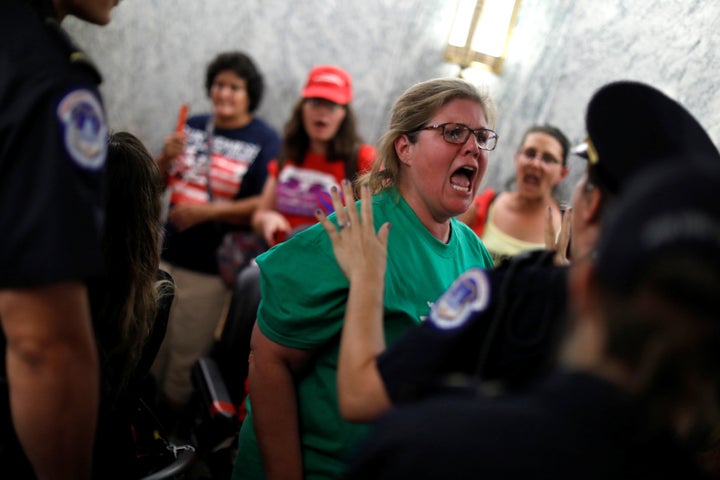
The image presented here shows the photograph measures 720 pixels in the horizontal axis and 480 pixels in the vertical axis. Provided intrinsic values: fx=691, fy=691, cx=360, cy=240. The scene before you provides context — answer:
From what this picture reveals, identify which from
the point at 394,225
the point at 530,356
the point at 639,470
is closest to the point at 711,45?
the point at 394,225

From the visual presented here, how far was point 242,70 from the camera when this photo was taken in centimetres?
350

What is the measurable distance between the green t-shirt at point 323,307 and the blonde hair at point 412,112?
7.7 inches

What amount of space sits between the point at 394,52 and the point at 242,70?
0.78 metres

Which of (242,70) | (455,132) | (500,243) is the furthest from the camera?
(242,70)

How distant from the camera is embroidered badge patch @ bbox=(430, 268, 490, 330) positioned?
98 cm

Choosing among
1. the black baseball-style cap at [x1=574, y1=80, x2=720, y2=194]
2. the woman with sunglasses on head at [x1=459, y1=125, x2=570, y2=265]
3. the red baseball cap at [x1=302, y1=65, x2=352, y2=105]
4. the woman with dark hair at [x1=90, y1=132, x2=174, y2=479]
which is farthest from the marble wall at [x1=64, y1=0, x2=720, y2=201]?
the woman with dark hair at [x1=90, y1=132, x2=174, y2=479]

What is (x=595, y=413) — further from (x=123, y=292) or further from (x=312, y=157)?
(x=312, y=157)

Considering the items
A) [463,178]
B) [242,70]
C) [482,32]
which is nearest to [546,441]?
[463,178]

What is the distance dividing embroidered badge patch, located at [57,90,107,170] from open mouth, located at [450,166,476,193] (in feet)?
2.86

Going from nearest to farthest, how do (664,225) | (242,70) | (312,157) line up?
(664,225) → (312,157) → (242,70)

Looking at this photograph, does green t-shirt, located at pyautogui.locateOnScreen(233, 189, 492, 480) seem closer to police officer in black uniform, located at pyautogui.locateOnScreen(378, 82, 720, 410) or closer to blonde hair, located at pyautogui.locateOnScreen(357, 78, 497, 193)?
blonde hair, located at pyautogui.locateOnScreen(357, 78, 497, 193)

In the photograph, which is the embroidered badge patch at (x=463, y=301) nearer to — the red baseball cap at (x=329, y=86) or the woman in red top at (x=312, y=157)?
the woman in red top at (x=312, y=157)

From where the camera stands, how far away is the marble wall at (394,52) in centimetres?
287

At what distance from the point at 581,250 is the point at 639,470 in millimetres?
420
